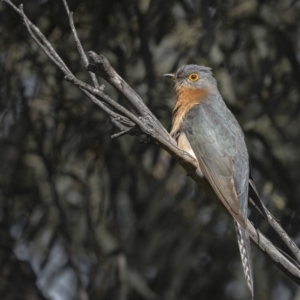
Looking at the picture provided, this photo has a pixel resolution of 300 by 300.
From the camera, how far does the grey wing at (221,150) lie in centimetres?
420

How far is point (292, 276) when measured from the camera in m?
3.72

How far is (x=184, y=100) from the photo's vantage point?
503 centimetres

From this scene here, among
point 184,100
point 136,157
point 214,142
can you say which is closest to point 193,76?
point 184,100

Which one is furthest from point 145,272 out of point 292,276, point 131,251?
point 292,276

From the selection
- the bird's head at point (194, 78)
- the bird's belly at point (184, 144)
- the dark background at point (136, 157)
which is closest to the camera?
the bird's belly at point (184, 144)

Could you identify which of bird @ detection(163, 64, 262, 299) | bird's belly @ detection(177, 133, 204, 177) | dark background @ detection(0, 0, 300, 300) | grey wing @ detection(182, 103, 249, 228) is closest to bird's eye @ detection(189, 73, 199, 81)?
bird @ detection(163, 64, 262, 299)

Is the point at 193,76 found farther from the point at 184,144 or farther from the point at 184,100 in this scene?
the point at 184,144

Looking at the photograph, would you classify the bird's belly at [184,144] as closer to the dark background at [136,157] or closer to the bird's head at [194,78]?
the bird's head at [194,78]

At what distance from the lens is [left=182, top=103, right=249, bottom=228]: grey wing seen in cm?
420

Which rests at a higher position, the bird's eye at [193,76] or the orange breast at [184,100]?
the bird's eye at [193,76]

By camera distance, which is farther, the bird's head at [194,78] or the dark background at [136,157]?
the dark background at [136,157]

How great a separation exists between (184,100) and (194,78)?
0.76 ft

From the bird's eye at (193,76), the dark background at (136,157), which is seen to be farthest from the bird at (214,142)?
the dark background at (136,157)

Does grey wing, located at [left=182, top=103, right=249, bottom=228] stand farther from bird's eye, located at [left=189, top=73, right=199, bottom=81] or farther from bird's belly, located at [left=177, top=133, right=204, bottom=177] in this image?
bird's eye, located at [left=189, top=73, right=199, bottom=81]
